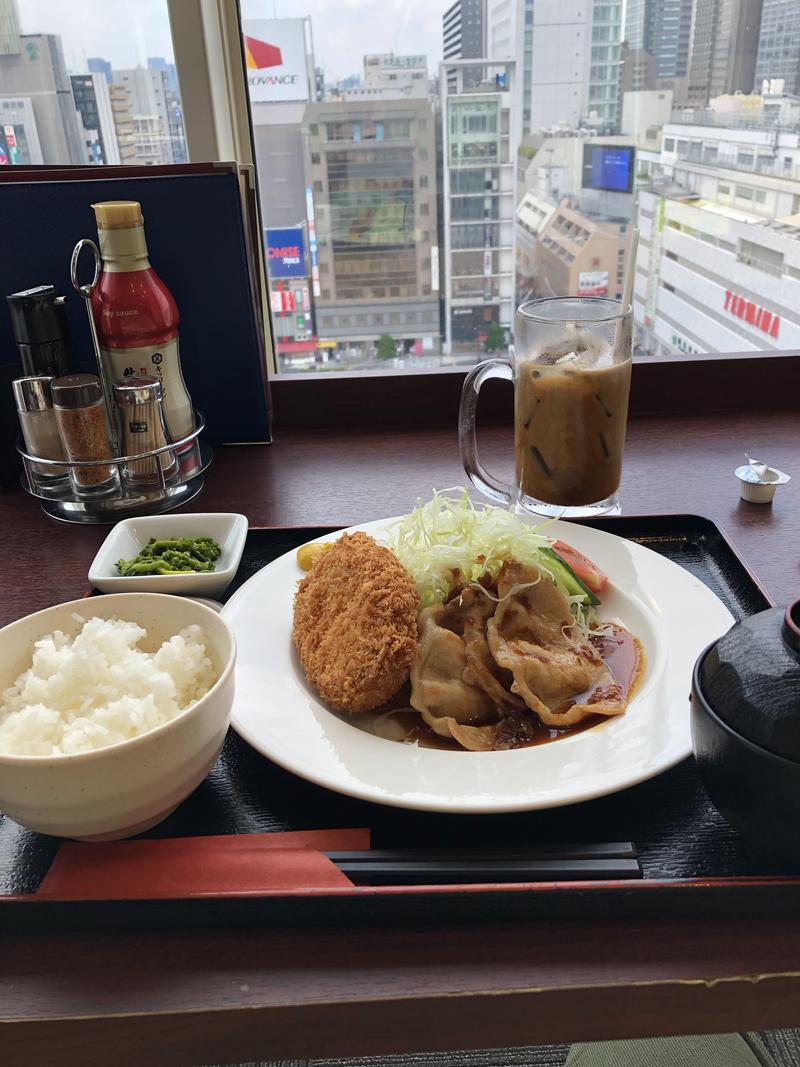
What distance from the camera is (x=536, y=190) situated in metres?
2.48

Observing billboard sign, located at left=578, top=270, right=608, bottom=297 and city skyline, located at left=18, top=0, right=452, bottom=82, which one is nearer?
city skyline, located at left=18, top=0, right=452, bottom=82

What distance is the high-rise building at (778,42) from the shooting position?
92.5 inches

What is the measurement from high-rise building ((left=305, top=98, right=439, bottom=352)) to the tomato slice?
1.49 meters

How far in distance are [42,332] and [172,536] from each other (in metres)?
0.57

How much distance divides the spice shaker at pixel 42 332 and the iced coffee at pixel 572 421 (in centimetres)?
95

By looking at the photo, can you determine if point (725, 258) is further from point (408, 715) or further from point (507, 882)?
point (507, 882)

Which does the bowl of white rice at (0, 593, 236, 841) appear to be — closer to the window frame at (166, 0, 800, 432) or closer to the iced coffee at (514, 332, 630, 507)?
the iced coffee at (514, 332, 630, 507)

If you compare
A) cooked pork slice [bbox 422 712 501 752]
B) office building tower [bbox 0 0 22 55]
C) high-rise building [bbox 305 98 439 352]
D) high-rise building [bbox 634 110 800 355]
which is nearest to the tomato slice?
cooked pork slice [bbox 422 712 501 752]

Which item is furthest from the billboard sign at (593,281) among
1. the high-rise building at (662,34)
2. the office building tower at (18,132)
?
the office building tower at (18,132)

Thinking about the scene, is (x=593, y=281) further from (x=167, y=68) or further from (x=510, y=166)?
(x=167, y=68)

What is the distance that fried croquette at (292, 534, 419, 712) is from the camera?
3.53 feet

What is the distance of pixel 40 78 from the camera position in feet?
7.43

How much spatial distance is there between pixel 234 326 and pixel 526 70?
1.17 meters

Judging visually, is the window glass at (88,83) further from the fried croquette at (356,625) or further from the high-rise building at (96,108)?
the fried croquette at (356,625)
